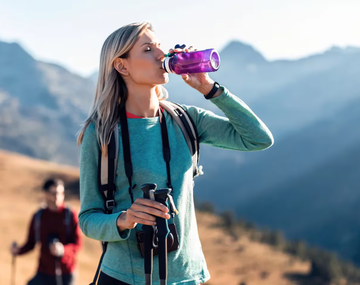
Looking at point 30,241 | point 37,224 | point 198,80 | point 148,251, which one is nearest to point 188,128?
point 198,80

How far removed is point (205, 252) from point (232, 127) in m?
20.9

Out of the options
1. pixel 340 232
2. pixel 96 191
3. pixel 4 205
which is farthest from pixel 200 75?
pixel 340 232

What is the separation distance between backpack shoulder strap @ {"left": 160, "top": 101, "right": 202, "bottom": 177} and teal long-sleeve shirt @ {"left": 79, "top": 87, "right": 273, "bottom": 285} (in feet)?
0.10

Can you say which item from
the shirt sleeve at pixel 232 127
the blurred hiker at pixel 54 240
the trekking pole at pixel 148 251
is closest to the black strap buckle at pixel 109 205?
the trekking pole at pixel 148 251

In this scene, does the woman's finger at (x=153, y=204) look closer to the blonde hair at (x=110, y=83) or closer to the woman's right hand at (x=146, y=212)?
Answer: the woman's right hand at (x=146, y=212)

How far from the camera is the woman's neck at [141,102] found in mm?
2430

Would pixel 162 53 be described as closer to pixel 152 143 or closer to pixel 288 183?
pixel 152 143

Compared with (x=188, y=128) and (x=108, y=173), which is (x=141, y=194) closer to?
(x=108, y=173)

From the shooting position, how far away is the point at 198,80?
7.59 feet

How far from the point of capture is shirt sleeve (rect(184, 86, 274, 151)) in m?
2.36

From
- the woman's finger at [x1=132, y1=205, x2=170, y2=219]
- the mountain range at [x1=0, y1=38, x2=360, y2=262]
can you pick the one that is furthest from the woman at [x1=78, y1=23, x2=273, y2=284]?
the mountain range at [x1=0, y1=38, x2=360, y2=262]

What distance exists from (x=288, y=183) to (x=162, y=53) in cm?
9563

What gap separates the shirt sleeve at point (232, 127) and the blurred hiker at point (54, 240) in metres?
3.07

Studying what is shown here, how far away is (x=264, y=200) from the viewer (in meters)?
91.9
